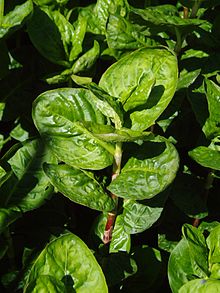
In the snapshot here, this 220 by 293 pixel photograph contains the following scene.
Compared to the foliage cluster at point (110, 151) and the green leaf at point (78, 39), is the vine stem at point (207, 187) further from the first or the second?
the green leaf at point (78, 39)

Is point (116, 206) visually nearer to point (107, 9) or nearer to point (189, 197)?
point (189, 197)

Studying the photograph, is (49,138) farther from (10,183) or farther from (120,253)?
(120,253)

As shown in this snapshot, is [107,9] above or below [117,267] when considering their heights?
above

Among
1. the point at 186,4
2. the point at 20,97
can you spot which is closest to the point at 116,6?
the point at 186,4

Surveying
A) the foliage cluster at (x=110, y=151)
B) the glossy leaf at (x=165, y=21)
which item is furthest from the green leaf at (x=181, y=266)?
the glossy leaf at (x=165, y=21)

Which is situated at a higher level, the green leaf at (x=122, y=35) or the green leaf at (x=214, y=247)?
the green leaf at (x=122, y=35)

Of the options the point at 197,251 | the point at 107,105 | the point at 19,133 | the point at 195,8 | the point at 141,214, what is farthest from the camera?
the point at 19,133

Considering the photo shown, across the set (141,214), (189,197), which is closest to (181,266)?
(141,214)
